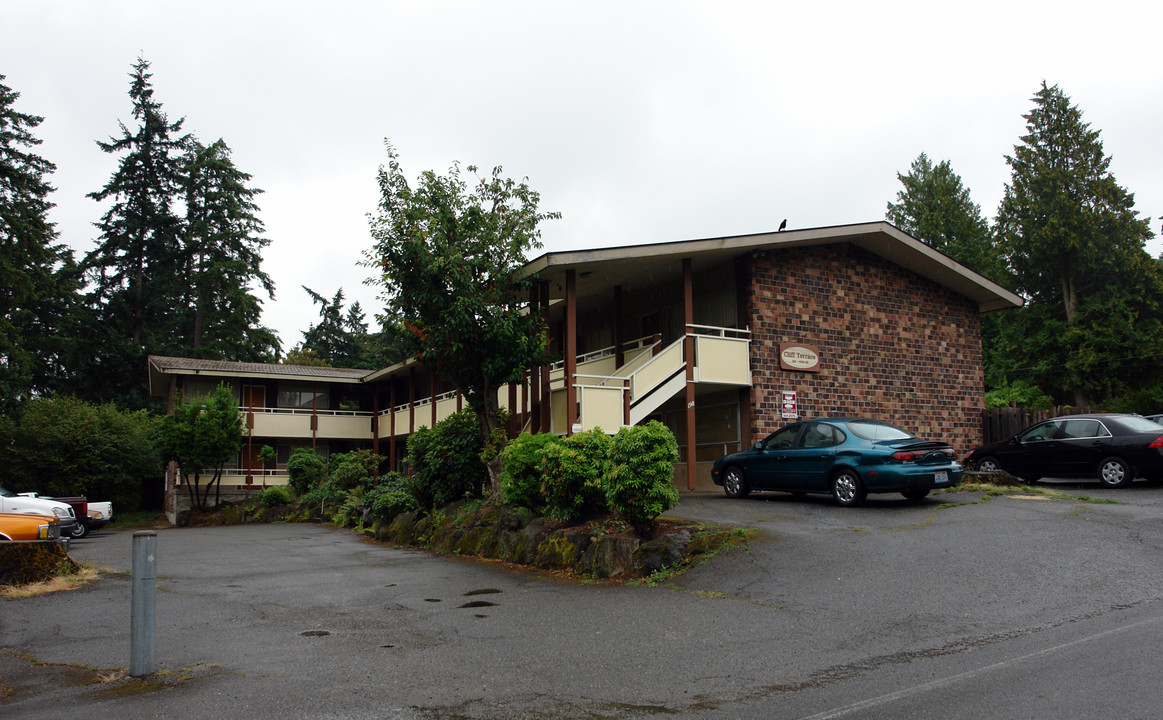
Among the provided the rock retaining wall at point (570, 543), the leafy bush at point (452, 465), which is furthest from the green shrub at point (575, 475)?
the leafy bush at point (452, 465)

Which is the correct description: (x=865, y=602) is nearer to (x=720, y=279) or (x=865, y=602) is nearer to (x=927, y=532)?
(x=927, y=532)

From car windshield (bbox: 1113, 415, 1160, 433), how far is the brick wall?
18.9 ft

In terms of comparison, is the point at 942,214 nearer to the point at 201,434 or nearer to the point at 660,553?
the point at 201,434

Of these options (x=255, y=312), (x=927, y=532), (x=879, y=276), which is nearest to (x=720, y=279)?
(x=879, y=276)

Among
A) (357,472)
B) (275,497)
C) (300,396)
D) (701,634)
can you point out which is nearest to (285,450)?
(300,396)

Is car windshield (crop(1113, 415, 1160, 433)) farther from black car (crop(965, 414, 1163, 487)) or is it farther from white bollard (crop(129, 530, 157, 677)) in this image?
white bollard (crop(129, 530, 157, 677))

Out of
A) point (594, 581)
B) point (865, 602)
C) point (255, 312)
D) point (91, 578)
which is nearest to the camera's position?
point (865, 602)

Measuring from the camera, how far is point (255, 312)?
5378 cm

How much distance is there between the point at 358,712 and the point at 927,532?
28.1 ft

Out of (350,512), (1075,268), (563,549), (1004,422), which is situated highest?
(1075,268)

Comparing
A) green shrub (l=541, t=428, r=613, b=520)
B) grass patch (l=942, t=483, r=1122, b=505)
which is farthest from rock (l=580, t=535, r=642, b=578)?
grass patch (l=942, t=483, r=1122, b=505)

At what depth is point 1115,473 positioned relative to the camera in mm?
16078

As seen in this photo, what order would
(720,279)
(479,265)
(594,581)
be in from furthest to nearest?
(720,279) < (479,265) < (594,581)

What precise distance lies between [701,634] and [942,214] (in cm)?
5477
